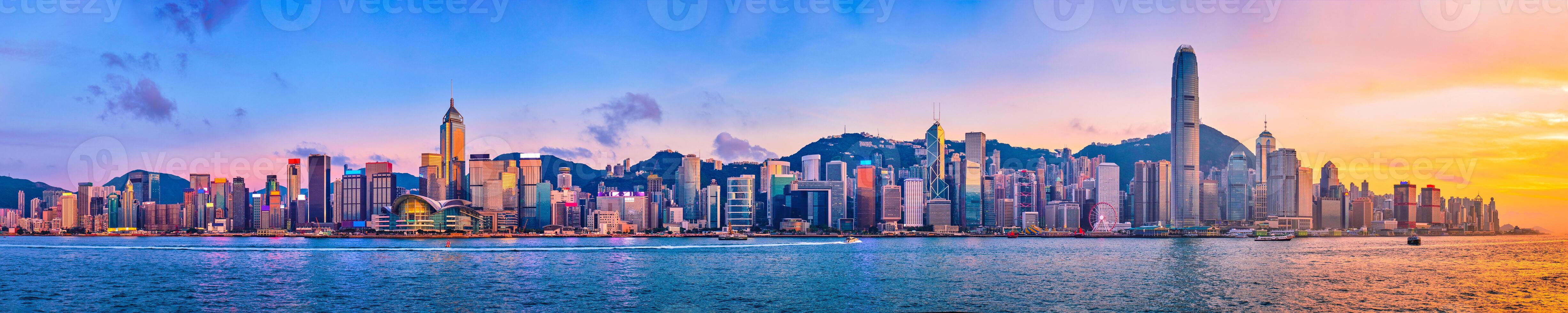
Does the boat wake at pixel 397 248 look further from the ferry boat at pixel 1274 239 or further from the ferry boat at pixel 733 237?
the ferry boat at pixel 1274 239

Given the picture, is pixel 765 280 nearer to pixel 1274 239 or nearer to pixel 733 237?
pixel 733 237

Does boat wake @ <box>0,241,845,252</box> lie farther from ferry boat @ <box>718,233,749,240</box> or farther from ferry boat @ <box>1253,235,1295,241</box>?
ferry boat @ <box>1253,235,1295,241</box>

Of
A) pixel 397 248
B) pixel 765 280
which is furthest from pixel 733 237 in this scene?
pixel 765 280

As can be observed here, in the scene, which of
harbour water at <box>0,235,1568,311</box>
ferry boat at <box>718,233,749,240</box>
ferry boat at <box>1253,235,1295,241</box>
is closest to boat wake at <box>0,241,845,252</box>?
harbour water at <box>0,235,1568,311</box>

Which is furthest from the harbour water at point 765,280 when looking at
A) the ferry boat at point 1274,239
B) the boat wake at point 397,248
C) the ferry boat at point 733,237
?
the ferry boat at point 1274,239

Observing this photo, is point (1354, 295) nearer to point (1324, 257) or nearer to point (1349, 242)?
point (1324, 257)
